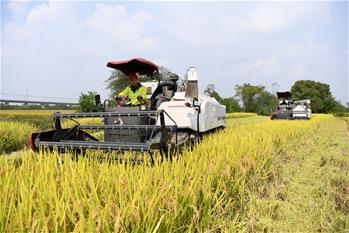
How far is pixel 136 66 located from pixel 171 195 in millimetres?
3376

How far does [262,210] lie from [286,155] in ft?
10.0

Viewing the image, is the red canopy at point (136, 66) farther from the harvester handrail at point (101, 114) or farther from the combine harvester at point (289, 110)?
the combine harvester at point (289, 110)

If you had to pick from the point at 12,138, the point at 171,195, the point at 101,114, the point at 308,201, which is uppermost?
the point at 101,114

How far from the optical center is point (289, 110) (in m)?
16.8

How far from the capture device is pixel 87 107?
14.2 m

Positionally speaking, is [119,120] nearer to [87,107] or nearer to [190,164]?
[190,164]

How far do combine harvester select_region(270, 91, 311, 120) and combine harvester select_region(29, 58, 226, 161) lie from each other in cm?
1250

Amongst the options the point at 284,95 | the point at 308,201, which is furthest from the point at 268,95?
the point at 308,201

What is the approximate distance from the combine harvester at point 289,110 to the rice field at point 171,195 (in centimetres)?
1299

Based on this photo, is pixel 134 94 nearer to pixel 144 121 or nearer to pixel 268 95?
pixel 144 121

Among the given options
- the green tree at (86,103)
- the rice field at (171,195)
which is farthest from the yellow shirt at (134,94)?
the green tree at (86,103)

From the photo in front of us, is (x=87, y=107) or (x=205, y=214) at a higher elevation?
(x=87, y=107)

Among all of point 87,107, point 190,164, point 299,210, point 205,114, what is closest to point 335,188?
point 299,210

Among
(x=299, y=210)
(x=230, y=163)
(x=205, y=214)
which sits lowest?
(x=299, y=210)
